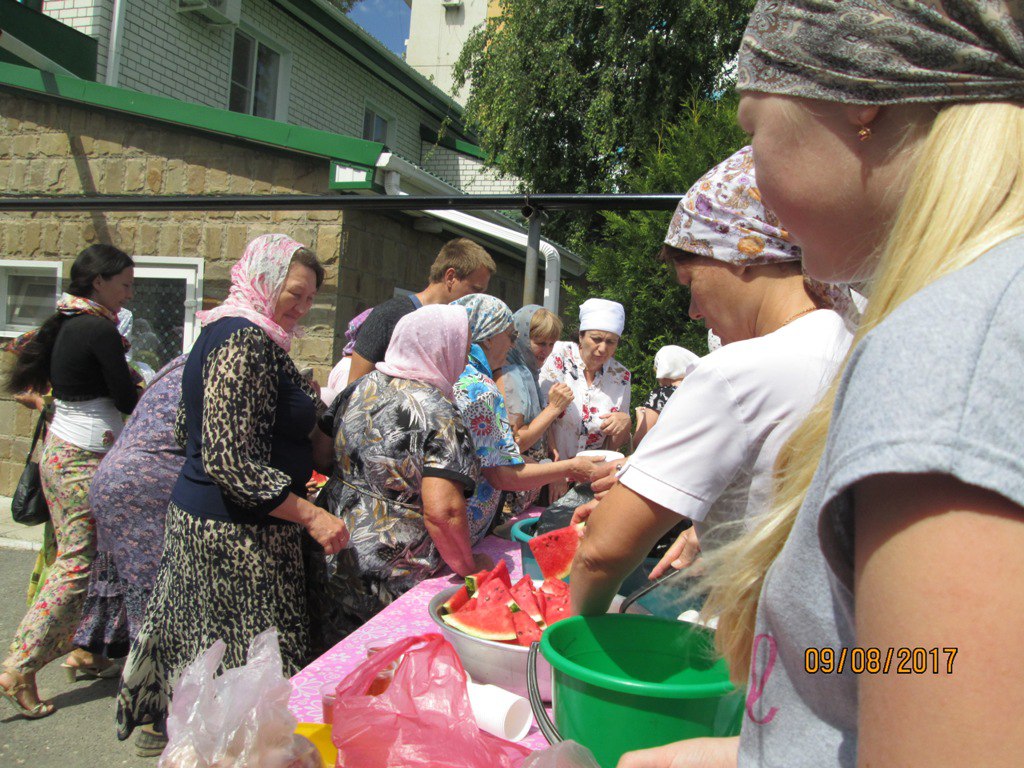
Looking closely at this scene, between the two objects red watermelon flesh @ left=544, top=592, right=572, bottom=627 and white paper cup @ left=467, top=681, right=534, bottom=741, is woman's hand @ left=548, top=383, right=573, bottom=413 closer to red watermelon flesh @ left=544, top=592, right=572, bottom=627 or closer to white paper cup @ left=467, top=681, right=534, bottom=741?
red watermelon flesh @ left=544, top=592, right=572, bottom=627

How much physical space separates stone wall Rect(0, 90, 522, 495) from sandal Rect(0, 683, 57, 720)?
3.42m

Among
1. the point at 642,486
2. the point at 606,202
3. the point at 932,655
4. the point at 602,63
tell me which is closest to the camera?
the point at 932,655

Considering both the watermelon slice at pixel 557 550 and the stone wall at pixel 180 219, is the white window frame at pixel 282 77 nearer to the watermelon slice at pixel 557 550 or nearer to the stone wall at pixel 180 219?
the stone wall at pixel 180 219

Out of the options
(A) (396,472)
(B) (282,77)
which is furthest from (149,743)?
(B) (282,77)

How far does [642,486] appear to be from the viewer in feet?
4.13

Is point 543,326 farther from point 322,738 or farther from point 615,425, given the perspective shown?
point 322,738

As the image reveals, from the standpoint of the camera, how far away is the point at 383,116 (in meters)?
15.1

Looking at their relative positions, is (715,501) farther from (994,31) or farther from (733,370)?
(994,31)

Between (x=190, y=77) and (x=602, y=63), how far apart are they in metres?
7.10

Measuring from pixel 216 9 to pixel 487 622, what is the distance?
11071 millimetres

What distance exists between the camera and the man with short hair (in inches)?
164

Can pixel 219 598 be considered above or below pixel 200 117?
below

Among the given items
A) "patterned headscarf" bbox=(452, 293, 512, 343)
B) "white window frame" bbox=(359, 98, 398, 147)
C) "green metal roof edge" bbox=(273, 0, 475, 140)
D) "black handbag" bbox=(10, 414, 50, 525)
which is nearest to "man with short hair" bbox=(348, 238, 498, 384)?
"patterned headscarf" bbox=(452, 293, 512, 343)

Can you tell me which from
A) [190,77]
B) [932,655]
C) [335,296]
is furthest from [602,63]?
[932,655]
